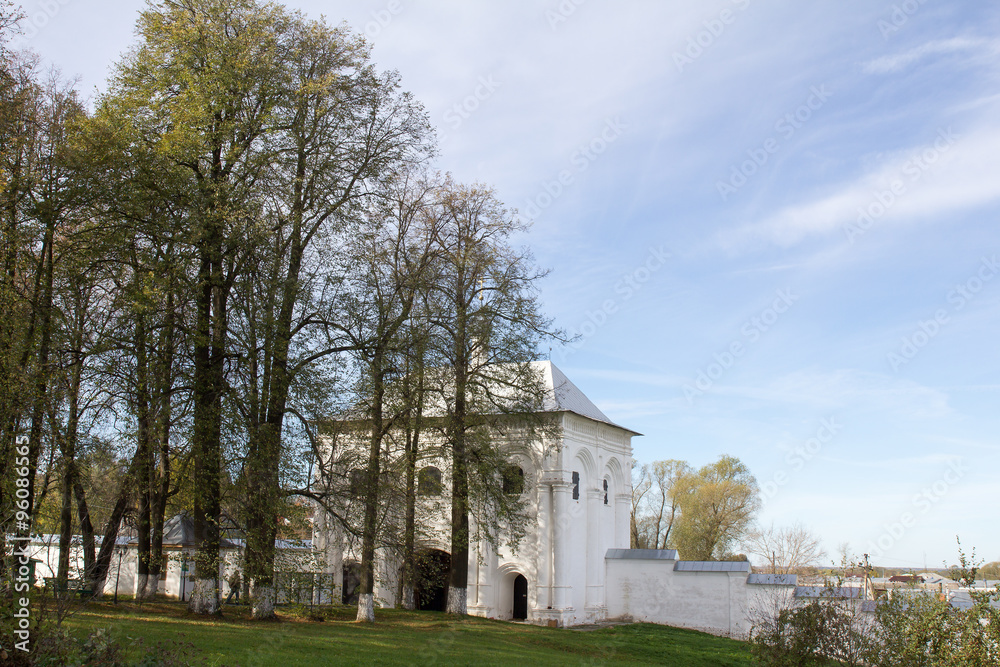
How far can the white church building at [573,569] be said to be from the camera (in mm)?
Result: 26953

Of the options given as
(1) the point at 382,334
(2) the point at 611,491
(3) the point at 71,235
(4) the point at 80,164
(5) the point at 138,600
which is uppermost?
(4) the point at 80,164

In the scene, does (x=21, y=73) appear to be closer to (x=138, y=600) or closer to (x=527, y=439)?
(x=138, y=600)

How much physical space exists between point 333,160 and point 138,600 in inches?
478

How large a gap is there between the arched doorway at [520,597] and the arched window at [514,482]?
3.63 meters

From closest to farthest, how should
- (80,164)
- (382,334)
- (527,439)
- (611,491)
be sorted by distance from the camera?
(80,164) < (382,334) < (527,439) < (611,491)

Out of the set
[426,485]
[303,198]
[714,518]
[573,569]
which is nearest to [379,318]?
[303,198]

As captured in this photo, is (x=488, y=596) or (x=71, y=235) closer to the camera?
(x=71, y=235)

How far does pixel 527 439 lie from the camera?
2423 cm

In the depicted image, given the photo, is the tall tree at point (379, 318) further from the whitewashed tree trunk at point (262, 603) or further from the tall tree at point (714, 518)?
the tall tree at point (714, 518)

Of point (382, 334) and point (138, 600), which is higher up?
point (382, 334)

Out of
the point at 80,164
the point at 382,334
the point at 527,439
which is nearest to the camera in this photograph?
the point at 80,164

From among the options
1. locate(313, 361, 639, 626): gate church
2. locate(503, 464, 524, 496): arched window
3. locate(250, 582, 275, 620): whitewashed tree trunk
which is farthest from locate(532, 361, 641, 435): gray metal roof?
locate(250, 582, 275, 620): whitewashed tree trunk

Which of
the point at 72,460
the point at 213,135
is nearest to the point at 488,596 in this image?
the point at 72,460

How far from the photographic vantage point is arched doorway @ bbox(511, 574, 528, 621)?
2847cm
